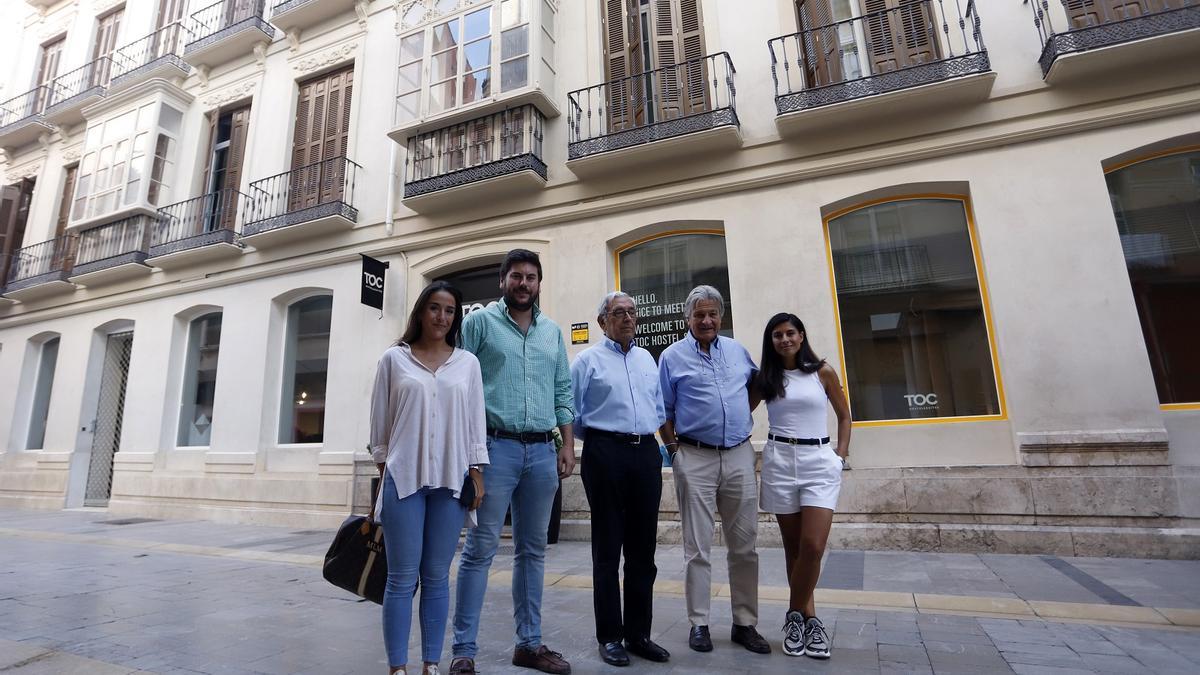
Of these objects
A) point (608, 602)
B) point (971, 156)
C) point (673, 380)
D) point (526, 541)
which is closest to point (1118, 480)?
point (971, 156)

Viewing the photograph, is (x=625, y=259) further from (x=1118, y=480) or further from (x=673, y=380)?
(x=1118, y=480)

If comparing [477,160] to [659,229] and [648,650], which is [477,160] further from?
[648,650]

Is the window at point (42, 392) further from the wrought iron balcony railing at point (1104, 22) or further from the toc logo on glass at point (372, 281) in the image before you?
the wrought iron balcony railing at point (1104, 22)

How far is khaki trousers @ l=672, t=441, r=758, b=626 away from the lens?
10.4ft

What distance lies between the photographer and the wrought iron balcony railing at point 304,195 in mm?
9922

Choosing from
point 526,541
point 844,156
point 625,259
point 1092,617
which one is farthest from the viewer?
point 625,259

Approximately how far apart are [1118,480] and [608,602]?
538 centimetres

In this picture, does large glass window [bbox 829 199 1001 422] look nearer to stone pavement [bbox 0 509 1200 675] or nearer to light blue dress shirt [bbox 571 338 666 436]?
stone pavement [bbox 0 509 1200 675]

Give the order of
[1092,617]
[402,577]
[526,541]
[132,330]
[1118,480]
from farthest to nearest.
A: [132,330] < [1118,480] < [1092,617] < [526,541] < [402,577]

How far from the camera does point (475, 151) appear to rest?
29.5ft

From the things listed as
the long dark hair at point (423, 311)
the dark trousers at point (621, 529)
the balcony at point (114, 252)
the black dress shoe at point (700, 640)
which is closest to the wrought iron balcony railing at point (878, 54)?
the dark trousers at point (621, 529)

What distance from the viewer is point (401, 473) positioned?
2.52 m

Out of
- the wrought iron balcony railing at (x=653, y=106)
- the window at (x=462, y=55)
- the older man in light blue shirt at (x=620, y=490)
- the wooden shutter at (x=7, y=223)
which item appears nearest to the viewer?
the older man in light blue shirt at (x=620, y=490)

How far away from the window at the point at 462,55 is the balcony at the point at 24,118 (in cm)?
1132
